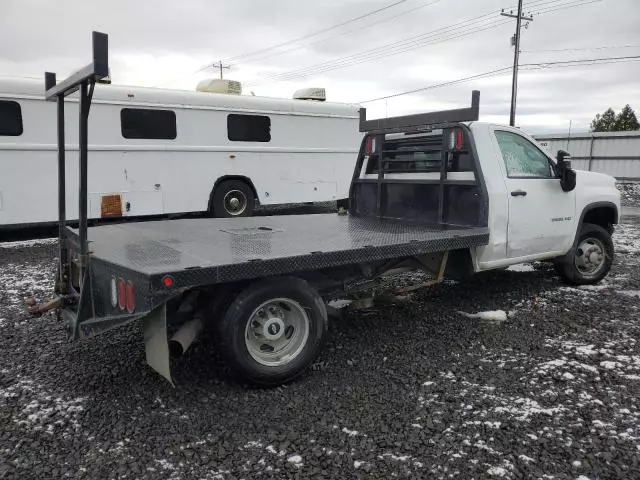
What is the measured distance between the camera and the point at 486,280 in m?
6.57

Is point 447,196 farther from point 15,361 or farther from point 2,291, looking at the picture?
point 2,291

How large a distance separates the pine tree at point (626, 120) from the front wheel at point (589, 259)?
43.8 meters

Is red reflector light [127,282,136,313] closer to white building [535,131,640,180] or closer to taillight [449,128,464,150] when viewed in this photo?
taillight [449,128,464,150]

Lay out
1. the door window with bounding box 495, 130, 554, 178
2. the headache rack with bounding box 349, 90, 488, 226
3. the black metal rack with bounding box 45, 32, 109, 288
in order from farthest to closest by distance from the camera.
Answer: the door window with bounding box 495, 130, 554, 178 < the headache rack with bounding box 349, 90, 488, 226 < the black metal rack with bounding box 45, 32, 109, 288

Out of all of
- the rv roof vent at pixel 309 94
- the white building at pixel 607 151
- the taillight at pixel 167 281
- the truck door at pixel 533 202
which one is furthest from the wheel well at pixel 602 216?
the white building at pixel 607 151

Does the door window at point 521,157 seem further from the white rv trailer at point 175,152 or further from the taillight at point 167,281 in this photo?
the white rv trailer at point 175,152

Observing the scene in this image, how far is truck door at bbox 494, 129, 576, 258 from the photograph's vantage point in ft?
17.0

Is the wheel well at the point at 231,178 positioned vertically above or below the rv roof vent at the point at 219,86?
below

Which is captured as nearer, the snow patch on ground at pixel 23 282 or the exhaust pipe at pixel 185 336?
the exhaust pipe at pixel 185 336

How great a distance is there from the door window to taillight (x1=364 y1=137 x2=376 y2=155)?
1.40 meters

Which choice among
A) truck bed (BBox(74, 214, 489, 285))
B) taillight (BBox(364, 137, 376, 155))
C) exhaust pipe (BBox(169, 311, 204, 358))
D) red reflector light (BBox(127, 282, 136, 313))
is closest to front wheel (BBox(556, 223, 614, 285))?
truck bed (BBox(74, 214, 489, 285))

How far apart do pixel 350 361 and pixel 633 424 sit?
6.14 ft

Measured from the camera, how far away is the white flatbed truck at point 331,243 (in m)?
3.32

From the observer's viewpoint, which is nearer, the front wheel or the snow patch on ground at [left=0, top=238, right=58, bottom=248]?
the front wheel
